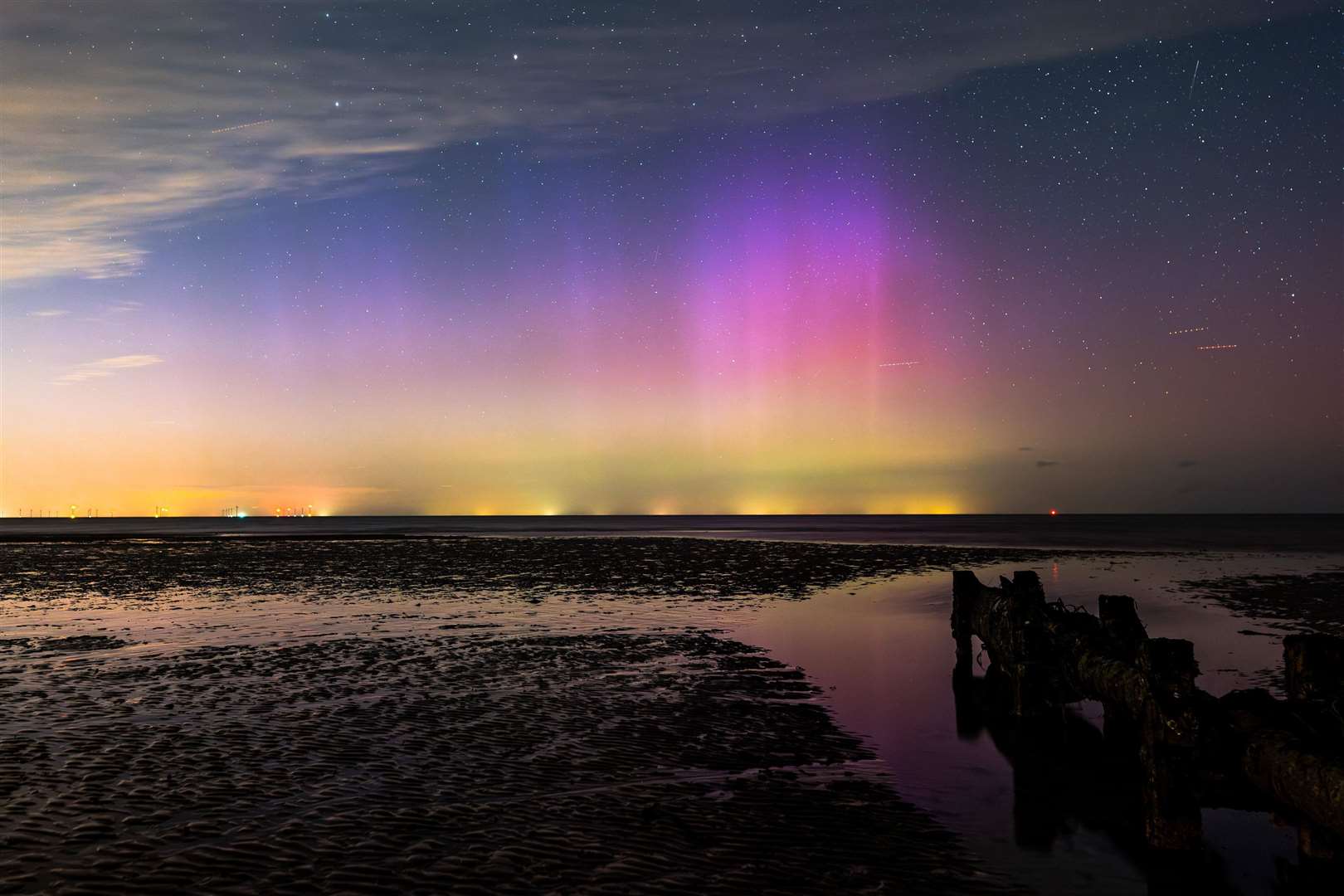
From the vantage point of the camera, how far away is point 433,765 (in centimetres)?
1016

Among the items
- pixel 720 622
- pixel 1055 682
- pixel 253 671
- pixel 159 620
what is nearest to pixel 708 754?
pixel 1055 682

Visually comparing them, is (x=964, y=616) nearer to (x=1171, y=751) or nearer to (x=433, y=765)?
(x=1171, y=751)

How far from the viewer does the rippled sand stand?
7.22 metres

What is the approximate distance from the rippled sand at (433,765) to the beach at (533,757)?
0.14 feet

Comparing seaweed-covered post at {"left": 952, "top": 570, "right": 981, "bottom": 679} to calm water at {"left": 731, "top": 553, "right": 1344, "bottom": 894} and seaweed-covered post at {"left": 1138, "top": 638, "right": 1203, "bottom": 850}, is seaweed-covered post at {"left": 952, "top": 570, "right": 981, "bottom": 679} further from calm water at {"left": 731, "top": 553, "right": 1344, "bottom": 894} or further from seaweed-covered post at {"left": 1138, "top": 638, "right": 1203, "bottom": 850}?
seaweed-covered post at {"left": 1138, "top": 638, "right": 1203, "bottom": 850}

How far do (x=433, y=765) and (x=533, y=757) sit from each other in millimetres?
1188

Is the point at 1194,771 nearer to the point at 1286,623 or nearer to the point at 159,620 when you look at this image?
the point at 1286,623

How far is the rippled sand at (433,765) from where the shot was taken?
23.7 ft

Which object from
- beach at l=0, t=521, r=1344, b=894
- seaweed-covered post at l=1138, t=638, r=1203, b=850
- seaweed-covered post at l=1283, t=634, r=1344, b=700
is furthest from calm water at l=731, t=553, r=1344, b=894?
seaweed-covered post at l=1283, t=634, r=1344, b=700

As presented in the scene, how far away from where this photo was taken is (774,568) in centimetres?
4631

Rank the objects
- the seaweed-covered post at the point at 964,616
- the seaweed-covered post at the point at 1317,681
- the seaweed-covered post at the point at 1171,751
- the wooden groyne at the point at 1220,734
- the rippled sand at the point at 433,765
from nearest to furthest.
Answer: the wooden groyne at the point at 1220,734 < the rippled sand at the point at 433,765 < the seaweed-covered post at the point at 1317,681 < the seaweed-covered post at the point at 1171,751 < the seaweed-covered post at the point at 964,616

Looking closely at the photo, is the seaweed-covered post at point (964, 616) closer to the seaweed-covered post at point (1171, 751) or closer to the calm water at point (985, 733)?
the calm water at point (985, 733)

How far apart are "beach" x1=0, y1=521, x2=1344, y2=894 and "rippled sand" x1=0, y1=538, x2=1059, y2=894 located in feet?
0.14

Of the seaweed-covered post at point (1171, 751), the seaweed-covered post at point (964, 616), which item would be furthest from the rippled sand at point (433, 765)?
the seaweed-covered post at point (964, 616)
